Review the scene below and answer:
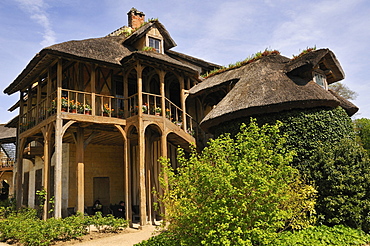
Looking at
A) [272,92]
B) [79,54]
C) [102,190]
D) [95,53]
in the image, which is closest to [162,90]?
[95,53]

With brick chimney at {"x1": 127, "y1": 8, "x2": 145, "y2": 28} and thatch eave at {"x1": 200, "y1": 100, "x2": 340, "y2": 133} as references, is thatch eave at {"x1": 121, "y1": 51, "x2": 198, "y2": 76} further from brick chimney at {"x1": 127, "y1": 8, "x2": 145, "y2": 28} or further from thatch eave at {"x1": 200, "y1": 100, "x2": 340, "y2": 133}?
brick chimney at {"x1": 127, "y1": 8, "x2": 145, "y2": 28}

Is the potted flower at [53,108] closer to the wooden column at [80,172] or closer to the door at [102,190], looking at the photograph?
the wooden column at [80,172]

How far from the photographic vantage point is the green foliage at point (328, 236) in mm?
8219

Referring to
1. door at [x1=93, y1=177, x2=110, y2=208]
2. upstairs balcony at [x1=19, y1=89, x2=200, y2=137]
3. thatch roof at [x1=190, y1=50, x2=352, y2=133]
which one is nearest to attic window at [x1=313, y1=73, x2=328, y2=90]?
thatch roof at [x1=190, y1=50, x2=352, y2=133]

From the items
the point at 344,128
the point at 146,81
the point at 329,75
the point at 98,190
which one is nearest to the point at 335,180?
the point at 344,128

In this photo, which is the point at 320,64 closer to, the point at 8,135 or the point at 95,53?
the point at 95,53

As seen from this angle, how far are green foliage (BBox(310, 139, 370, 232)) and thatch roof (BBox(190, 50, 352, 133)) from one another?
6.33 ft

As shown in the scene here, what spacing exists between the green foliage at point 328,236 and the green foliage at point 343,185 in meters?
0.42

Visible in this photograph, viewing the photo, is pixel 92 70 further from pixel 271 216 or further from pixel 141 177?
pixel 271 216

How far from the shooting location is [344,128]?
1212 cm

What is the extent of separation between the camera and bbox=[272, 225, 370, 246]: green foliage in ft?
27.0

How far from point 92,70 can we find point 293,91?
832cm

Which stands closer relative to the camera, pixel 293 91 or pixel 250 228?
pixel 250 228

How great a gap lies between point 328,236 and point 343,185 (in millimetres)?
1916
